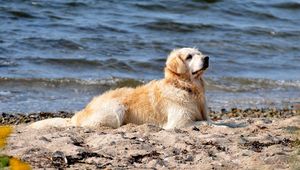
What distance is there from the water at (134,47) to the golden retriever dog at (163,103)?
9.93 feet

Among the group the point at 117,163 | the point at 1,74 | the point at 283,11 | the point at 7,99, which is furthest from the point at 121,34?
the point at 117,163

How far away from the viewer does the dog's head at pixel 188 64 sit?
8.86m

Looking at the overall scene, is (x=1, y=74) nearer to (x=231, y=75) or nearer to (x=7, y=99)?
(x=7, y=99)

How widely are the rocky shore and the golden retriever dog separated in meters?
0.25

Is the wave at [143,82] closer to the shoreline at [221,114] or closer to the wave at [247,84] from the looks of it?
the wave at [247,84]

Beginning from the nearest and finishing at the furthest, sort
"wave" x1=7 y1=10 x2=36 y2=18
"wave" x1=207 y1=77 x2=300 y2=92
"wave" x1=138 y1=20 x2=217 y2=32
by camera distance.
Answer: "wave" x1=207 y1=77 x2=300 y2=92 → "wave" x1=7 y1=10 x2=36 y2=18 → "wave" x1=138 y1=20 x2=217 y2=32

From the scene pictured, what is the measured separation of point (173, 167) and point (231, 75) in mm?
8771

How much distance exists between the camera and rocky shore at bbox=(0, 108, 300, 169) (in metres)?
6.56

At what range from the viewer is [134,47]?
17188 millimetres

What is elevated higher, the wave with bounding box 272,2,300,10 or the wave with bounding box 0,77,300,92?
the wave with bounding box 272,2,300,10

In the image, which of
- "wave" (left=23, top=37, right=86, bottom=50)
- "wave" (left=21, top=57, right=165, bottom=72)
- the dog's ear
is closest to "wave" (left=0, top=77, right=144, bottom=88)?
"wave" (left=21, top=57, right=165, bottom=72)

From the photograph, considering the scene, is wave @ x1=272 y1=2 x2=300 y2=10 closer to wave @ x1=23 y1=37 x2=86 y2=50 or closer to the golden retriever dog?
wave @ x1=23 y1=37 x2=86 y2=50

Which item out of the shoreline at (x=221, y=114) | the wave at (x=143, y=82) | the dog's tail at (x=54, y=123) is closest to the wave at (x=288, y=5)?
the wave at (x=143, y=82)

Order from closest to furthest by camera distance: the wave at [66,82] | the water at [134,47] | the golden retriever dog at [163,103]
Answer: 1. the golden retriever dog at [163,103]
2. the water at [134,47]
3. the wave at [66,82]
